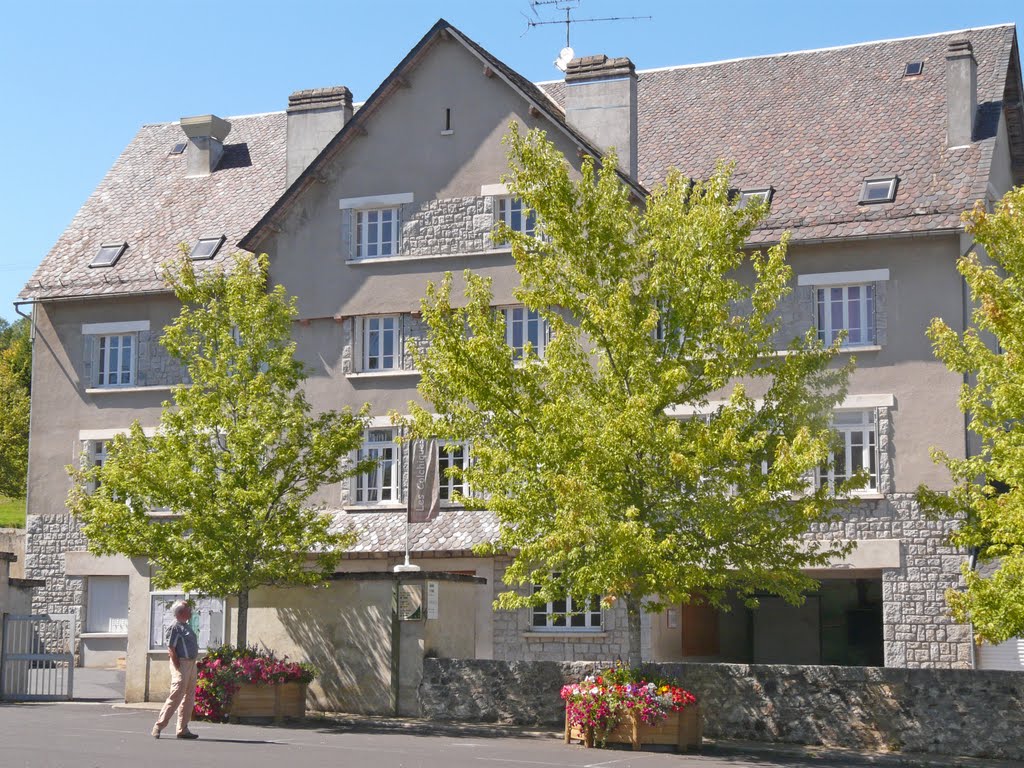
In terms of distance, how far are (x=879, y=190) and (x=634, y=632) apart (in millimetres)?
13155

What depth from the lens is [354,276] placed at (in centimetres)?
3309

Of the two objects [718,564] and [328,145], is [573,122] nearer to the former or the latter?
[328,145]

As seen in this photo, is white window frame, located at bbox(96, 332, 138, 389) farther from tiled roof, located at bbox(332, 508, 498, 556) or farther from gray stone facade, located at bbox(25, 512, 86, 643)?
tiled roof, located at bbox(332, 508, 498, 556)

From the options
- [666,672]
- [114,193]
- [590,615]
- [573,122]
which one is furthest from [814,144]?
[114,193]

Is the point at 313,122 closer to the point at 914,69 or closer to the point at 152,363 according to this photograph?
the point at 152,363

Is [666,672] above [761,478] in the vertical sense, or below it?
below

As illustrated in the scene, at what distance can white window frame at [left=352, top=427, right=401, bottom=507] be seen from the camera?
108 ft

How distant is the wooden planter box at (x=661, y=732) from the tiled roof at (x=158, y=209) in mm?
18470

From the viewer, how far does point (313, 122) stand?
36188mm

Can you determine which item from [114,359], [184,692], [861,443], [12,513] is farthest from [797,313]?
[12,513]

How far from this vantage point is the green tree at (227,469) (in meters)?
23.6

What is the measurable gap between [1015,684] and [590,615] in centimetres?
1293

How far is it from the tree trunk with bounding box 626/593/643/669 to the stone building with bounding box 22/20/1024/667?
25.3 feet

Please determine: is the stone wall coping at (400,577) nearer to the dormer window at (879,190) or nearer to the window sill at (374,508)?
the window sill at (374,508)
